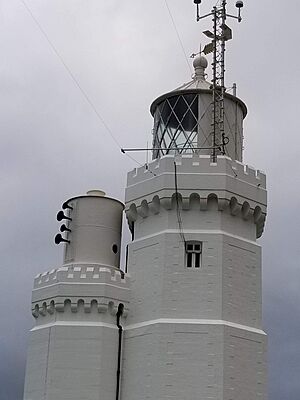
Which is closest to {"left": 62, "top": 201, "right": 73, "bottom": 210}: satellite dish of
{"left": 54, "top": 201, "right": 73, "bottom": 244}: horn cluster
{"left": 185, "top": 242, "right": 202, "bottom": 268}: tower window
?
{"left": 54, "top": 201, "right": 73, "bottom": 244}: horn cluster

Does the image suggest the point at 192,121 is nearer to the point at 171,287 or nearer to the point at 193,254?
the point at 193,254

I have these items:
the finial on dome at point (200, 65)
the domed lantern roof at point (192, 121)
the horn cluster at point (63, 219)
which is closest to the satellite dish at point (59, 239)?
the horn cluster at point (63, 219)

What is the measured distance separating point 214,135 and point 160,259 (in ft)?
15.8

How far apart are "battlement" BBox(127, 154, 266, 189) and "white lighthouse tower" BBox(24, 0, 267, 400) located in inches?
1.5

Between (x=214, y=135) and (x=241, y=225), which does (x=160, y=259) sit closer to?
(x=241, y=225)

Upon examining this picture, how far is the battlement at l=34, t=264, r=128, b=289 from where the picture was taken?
26.8 meters

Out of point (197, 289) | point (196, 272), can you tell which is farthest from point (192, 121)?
point (197, 289)

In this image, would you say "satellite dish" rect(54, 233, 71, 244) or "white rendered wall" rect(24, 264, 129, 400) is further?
"satellite dish" rect(54, 233, 71, 244)

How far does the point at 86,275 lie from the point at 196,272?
3.68 m

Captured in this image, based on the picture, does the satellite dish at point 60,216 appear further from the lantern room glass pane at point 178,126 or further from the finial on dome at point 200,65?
the finial on dome at point 200,65

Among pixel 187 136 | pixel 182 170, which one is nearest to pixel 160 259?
pixel 182 170

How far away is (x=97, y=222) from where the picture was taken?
28422 mm

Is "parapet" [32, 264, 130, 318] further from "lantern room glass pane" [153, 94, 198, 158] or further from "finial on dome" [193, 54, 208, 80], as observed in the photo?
"finial on dome" [193, 54, 208, 80]

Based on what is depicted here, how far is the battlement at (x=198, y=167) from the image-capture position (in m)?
26.9
